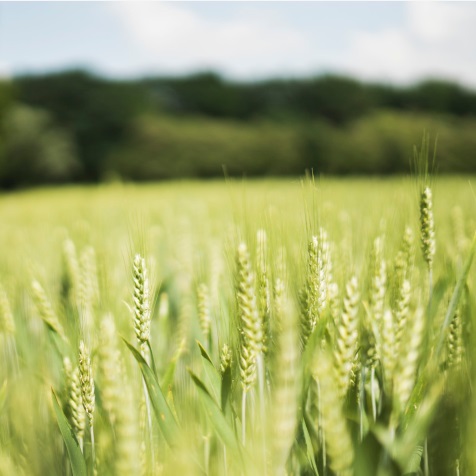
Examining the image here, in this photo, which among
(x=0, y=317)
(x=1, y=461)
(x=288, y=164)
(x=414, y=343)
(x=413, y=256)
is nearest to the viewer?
(x=414, y=343)

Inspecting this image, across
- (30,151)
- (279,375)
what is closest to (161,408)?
(279,375)

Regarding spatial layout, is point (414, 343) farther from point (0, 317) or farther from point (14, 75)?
point (14, 75)

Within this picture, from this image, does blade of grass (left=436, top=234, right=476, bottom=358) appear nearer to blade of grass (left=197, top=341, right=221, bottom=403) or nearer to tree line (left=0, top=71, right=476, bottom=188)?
blade of grass (left=197, top=341, right=221, bottom=403)

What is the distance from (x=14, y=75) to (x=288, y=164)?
10.8 m

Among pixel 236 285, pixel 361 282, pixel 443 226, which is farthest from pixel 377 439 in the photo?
pixel 443 226

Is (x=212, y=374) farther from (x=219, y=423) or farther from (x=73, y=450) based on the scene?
(x=73, y=450)

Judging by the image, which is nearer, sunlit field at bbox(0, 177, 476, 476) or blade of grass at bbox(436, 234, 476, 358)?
sunlit field at bbox(0, 177, 476, 476)

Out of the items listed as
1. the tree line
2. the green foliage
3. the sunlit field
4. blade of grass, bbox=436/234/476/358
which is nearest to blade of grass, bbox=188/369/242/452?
the sunlit field

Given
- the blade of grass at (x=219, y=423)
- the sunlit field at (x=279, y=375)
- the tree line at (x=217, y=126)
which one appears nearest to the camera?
the sunlit field at (x=279, y=375)

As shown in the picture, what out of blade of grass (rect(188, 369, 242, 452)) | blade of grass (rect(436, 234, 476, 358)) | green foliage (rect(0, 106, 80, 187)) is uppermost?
green foliage (rect(0, 106, 80, 187))

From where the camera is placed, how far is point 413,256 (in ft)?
3.00

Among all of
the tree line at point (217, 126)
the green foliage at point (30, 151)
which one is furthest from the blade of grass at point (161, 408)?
the green foliage at point (30, 151)

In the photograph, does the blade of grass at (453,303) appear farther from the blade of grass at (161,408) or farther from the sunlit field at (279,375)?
the blade of grass at (161,408)

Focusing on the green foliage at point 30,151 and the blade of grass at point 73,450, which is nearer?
the blade of grass at point 73,450
